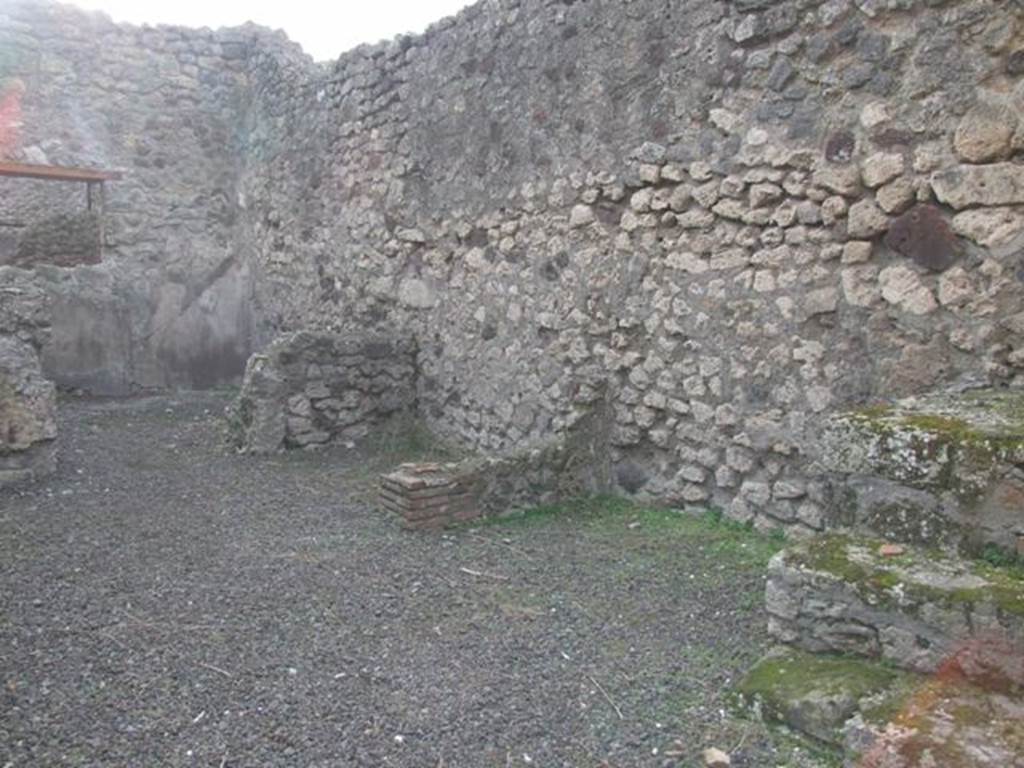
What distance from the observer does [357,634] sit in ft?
11.5

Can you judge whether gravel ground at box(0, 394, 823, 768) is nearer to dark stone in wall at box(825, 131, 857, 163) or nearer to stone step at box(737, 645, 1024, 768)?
stone step at box(737, 645, 1024, 768)

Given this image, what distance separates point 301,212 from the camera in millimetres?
9328

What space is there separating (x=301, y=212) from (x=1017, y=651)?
27.1 feet

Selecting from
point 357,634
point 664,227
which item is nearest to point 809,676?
Result: point 357,634

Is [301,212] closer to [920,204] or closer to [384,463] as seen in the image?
[384,463]

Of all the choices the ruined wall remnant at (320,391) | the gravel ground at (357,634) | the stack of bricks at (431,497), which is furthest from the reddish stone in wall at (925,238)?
the ruined wall remnant at (320,391)

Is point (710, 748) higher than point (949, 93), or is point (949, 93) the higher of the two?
point (949, 93)

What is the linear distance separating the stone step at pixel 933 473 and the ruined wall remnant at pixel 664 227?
0.68 feet

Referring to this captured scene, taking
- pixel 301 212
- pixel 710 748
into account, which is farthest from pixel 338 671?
pixel 301 212

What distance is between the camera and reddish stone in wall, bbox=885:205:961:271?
3.74 m

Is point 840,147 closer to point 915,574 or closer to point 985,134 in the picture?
point 985,134

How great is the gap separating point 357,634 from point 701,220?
2.91 metres

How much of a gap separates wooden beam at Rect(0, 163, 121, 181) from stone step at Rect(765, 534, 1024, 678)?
29.8 ft

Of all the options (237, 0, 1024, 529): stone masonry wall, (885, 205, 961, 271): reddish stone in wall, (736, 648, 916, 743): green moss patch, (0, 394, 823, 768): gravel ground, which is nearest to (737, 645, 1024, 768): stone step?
(736, 648, 916, 743): green moss patch
